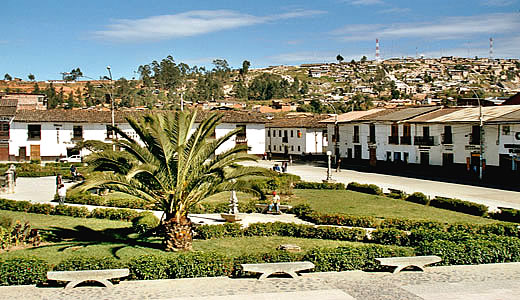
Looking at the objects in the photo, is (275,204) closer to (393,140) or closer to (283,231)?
(283,231)

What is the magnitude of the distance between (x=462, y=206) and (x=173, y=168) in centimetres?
1477

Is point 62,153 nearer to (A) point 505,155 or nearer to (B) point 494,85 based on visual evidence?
(A) point 505,155

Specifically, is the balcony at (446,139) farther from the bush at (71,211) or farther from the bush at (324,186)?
the bush at (71,211)

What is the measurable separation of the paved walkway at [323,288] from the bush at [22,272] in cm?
26

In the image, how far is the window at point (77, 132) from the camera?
55.3 metres

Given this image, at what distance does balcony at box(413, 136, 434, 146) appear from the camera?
1720 inches

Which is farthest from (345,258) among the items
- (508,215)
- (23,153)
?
(23,153)

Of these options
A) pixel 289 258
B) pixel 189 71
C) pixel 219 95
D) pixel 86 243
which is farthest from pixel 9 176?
pixel 189 71

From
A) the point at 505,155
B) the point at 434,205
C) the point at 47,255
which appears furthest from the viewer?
the point at 505,155

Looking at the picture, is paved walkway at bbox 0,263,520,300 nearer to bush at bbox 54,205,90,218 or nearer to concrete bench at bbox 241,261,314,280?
concrete bench at bbox 241,261,314,280

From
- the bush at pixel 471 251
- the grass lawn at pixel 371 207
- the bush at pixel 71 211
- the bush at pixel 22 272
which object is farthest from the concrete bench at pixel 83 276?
the grass lawn at pixel 371 207

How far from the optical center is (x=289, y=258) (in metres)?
13.0

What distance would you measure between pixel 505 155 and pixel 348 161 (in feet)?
70.3

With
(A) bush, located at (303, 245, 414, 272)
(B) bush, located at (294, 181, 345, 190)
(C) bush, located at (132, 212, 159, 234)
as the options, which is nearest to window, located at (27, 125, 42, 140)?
(B) bush, located at (294, 181, 345, 190)
